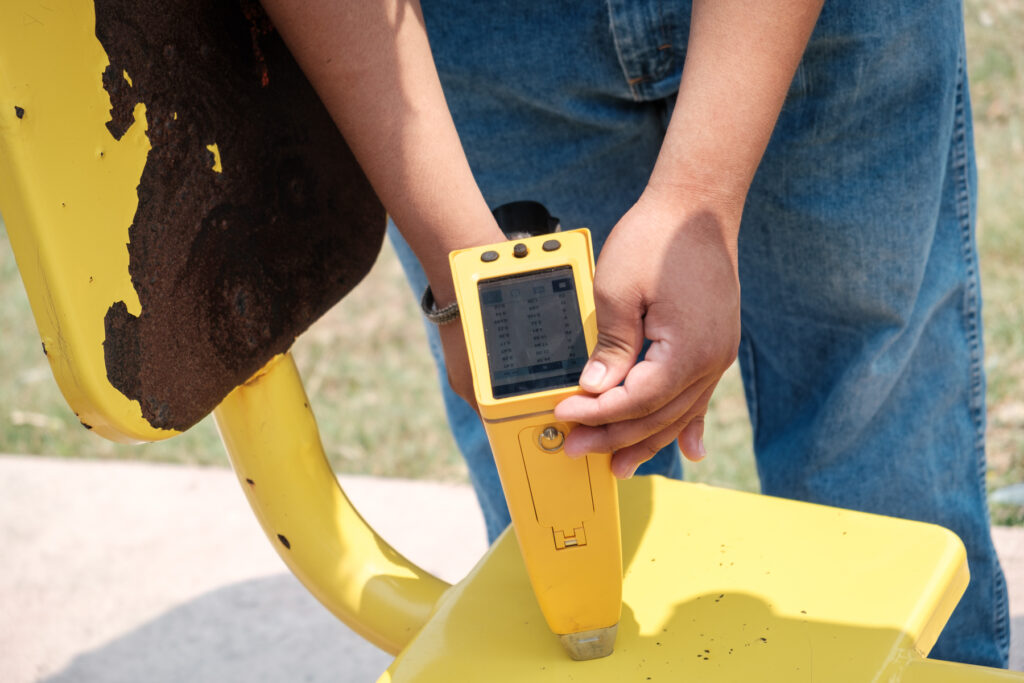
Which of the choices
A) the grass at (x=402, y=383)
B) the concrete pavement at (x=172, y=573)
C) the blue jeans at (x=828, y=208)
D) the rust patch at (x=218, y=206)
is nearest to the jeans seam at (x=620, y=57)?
the blue jeans at (x=828, y=208)

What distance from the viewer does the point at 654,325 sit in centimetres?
66

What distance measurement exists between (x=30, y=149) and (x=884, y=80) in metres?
0.71

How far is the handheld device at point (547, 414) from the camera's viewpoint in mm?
678

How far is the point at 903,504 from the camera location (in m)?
1.08

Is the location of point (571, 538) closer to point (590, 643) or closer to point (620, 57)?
point (590, 643)

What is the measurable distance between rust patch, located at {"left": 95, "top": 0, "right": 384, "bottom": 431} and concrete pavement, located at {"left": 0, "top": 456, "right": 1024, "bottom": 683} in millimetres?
839

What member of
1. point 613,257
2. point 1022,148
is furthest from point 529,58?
point 1022,148

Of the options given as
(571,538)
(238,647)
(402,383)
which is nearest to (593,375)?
(571,538)

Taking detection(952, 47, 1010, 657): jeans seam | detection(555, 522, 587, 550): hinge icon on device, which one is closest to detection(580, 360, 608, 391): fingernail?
detection(555, 522, 587, 550): hinge icon on device

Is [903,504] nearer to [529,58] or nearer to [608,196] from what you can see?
[608,196]

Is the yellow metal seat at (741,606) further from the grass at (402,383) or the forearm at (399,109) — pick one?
the grass at (402,383)

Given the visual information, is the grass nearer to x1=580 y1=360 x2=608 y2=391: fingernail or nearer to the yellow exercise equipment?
the yellow exercise equipment

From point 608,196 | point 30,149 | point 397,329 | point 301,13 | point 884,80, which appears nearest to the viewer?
point 30,149

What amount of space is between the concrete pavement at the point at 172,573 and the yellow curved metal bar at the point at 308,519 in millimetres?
632
